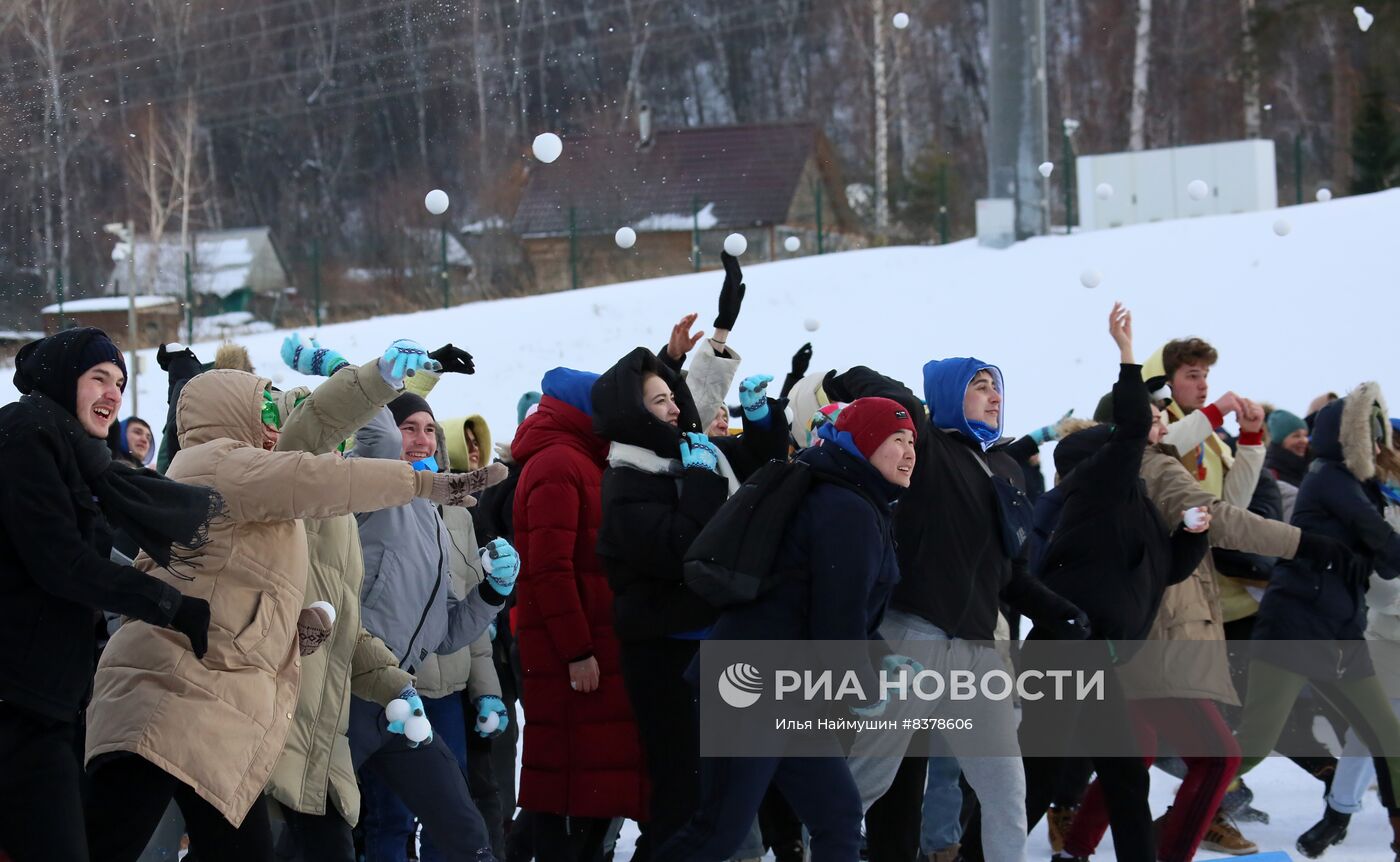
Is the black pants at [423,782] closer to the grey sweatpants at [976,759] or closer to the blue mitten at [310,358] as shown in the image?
the blue mitten at [310,358]

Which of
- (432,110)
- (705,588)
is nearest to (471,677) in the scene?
(705,588)

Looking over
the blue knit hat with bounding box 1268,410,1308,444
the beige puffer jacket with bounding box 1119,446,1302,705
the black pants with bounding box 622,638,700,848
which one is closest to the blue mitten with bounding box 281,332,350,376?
the black pants with bounding box 622,638,700,848

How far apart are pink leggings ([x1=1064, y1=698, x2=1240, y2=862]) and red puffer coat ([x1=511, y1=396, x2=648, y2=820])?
1.75 meters

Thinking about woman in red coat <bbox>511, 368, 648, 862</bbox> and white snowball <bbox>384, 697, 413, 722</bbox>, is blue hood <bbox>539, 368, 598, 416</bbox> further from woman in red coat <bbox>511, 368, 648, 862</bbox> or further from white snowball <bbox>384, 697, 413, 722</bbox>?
white snowball <bbox>384, 697, 413, 722</bbox>

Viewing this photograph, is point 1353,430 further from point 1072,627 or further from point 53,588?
point 53,588

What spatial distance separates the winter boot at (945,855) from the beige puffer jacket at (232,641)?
2562 millimetres

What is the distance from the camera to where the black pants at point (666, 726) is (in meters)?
5.35

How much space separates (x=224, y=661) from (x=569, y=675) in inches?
62.6

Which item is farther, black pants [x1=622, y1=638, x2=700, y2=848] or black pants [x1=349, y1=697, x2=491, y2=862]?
black pants [x1=622, y1=638, x2=700, y2=848]

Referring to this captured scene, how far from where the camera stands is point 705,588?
15.4ft

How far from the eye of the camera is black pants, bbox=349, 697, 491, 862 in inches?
192

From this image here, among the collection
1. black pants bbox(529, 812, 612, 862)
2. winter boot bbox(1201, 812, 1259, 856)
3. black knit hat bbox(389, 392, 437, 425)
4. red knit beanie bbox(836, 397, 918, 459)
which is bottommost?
winter boot bbox(1201, 812, 1259, 856)

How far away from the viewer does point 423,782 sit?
492 centimetres

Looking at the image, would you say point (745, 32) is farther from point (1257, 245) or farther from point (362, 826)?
point (362, 826)
